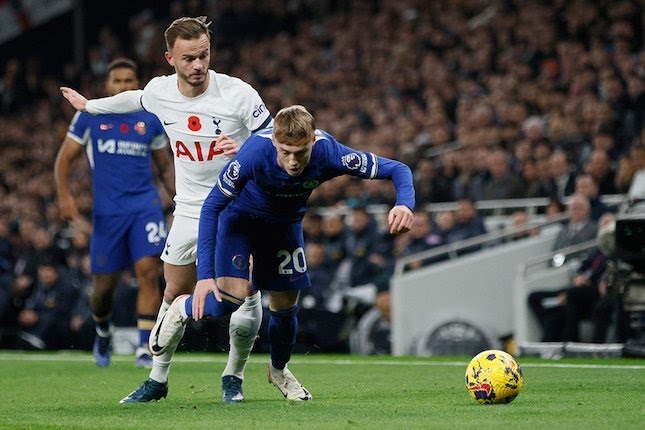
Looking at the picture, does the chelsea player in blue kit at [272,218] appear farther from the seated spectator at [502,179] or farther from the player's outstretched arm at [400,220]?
the seated spectator at [502,179]

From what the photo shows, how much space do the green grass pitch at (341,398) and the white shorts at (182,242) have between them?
0.93m

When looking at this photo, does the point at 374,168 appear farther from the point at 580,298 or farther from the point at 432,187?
the point at 432,187

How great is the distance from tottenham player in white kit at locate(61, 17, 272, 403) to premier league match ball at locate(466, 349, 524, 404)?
4.75 ft

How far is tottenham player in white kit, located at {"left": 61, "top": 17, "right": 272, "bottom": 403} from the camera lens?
7.89 metres

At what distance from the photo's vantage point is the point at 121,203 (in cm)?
1117

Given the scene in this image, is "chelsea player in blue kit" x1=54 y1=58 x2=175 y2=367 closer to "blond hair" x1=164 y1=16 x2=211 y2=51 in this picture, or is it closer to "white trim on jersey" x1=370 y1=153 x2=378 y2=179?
"blond hair" x1=164 y1=16 x2=211 y2=51

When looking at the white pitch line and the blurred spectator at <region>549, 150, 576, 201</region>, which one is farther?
the blurred spectator at <region>549, 150, 576, 201</region>

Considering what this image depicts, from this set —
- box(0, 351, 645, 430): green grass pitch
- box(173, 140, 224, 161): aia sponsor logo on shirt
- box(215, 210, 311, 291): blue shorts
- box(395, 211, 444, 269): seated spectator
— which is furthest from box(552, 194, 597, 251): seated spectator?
box(215, 210, 311, 291): blue shorts

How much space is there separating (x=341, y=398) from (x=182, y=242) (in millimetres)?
1519

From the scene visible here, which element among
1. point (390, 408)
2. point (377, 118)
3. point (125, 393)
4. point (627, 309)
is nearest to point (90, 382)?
point (125, 393)

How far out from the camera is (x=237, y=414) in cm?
707

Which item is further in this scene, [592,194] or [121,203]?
[592,194]

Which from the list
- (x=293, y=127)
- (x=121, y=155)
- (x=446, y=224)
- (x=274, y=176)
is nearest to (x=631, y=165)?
(x=446, y=224)

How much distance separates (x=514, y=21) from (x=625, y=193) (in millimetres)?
5677
